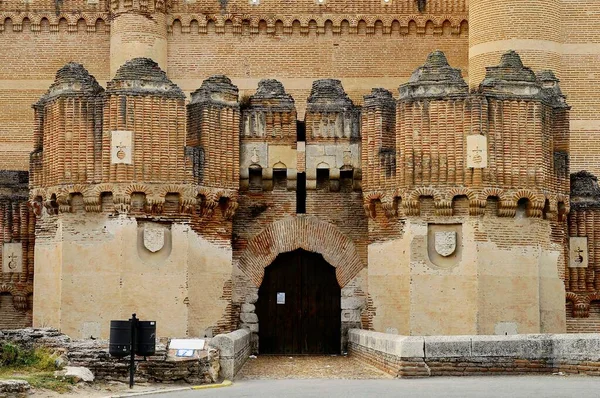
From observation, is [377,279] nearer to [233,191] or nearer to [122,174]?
[233,191]

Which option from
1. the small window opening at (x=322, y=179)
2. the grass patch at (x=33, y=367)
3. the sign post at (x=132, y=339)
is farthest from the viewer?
the small window opening at (x=322, y=179)

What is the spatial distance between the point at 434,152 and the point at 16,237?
9.42 m

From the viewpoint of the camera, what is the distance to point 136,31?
111ft

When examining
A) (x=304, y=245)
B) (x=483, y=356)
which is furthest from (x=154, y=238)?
(x=483, y=356)

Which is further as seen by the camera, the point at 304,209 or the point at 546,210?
the point at 304,209

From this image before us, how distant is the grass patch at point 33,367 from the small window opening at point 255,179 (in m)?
6.90

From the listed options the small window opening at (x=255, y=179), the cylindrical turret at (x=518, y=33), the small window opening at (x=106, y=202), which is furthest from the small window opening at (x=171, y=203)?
the cylindrical turret at (x=518, y=33)

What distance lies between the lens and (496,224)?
24469mm

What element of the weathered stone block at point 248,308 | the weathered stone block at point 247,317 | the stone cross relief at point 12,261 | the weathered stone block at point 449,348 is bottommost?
the weathered stone block at point 449,348

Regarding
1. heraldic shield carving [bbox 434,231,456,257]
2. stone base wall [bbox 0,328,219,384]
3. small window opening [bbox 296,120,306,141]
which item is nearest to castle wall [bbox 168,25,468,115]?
small window opening [bbox 296,120,306,141]

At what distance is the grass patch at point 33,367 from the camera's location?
17.6 metres

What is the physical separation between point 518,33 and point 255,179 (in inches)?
364

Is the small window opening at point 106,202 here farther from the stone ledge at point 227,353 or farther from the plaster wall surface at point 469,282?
the plaster wall surface at point 469,282

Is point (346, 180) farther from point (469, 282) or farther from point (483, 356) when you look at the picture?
point (483, 356)
